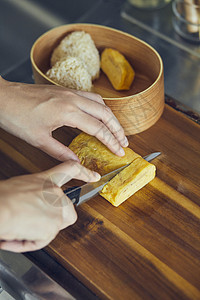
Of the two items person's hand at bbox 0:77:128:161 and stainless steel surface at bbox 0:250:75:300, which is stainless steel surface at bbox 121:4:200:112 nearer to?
person's hand at bbox 0:77:128:161

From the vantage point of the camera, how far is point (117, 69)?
1588 mm

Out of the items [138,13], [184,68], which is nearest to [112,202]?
[184,68]

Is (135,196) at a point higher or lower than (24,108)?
lower

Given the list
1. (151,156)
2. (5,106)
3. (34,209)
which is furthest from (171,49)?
(34,209)

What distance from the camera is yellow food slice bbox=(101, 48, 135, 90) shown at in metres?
1.58

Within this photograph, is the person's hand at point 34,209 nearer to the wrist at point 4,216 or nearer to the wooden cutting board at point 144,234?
the wrist at point 4,216

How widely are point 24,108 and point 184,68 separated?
80cm

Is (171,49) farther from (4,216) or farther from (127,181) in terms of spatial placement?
(4,216)

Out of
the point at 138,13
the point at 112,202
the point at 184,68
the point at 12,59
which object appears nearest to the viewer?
the point at 112,202

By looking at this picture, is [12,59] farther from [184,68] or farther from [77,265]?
[77,265]

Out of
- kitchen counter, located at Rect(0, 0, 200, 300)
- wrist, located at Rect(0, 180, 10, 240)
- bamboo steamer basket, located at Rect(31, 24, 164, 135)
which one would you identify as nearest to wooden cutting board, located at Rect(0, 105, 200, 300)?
kitchen counter, located at Rect(0, 0, 200, 300)

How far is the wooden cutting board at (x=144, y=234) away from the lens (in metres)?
1.14

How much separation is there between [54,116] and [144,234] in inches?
18.6

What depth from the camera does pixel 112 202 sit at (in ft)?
4.22
